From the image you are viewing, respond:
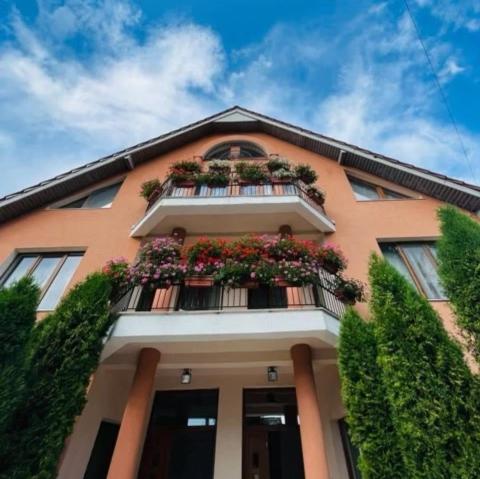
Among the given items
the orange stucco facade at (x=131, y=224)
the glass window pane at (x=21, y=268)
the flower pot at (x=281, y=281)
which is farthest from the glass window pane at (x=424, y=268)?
the glass window pane at (x=21, y=268)

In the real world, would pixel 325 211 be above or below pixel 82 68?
below

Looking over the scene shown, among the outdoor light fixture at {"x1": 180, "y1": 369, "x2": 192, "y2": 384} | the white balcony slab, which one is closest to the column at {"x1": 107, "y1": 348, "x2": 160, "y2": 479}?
the white balcony slab

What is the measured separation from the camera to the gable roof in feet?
25.6

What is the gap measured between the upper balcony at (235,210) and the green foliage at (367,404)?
3724 millimetres

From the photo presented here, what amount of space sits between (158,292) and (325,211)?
5460 mm

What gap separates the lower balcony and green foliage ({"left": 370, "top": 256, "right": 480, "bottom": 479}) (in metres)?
3.76

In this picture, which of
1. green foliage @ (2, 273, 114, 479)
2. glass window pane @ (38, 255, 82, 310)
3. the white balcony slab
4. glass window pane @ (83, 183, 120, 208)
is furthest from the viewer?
glass window pane @ (83, 183, 120, 208)

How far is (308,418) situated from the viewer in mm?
4355

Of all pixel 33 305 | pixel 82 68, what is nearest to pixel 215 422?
pixel 33 305

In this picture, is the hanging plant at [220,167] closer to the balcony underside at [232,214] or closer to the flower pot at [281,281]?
the balcony underside at [232,214]

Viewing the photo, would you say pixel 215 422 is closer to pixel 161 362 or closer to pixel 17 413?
pixel 161 362

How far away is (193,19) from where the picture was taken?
32.3 feet

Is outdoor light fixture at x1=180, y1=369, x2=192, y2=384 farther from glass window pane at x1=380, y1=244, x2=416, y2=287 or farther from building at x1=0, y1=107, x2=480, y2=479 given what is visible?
glass window pane at x1=380, y1=244, x2=416, y2=287

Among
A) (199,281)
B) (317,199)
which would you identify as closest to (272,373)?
(199,281)
